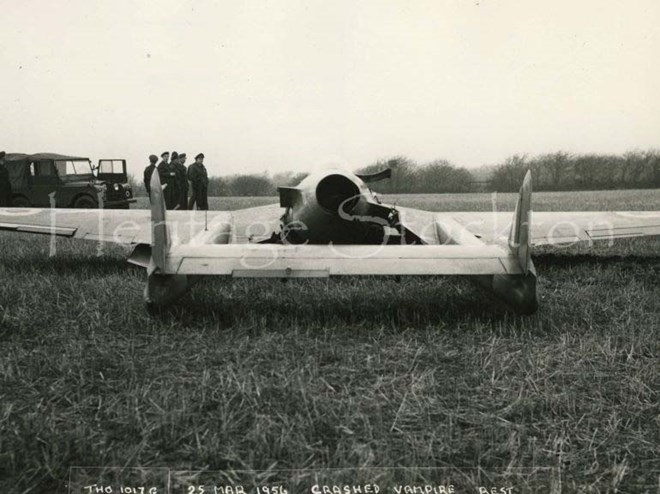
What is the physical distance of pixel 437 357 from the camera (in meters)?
4.52

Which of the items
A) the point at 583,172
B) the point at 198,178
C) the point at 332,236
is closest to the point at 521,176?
the point at 583,172

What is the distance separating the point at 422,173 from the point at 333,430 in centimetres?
5047

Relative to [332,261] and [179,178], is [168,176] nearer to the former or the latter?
[179,178]

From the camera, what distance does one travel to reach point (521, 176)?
50.5 m

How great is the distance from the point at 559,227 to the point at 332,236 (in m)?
3.74

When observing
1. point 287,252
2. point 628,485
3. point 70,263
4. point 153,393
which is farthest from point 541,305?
point 70,263

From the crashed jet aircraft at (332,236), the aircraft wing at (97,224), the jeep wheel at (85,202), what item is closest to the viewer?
the crashed jet aircraft at (332,236)

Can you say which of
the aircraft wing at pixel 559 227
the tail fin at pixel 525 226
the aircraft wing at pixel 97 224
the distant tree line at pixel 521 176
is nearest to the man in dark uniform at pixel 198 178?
the aircraft wing at pixel 97 224

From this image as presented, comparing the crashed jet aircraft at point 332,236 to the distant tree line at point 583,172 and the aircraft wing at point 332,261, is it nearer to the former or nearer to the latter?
the aircraft wing at point 332,261

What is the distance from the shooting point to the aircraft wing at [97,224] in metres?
8.67

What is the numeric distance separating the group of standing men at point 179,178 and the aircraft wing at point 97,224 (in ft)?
27.5

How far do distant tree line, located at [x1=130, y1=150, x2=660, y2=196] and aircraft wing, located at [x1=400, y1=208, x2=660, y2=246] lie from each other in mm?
37732

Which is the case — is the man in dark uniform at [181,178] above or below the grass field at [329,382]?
above

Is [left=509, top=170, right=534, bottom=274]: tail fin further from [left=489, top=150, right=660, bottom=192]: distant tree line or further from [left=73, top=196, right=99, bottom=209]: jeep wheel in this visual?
[left=489, top=150, right=660, bottom=192]: distant tree line
